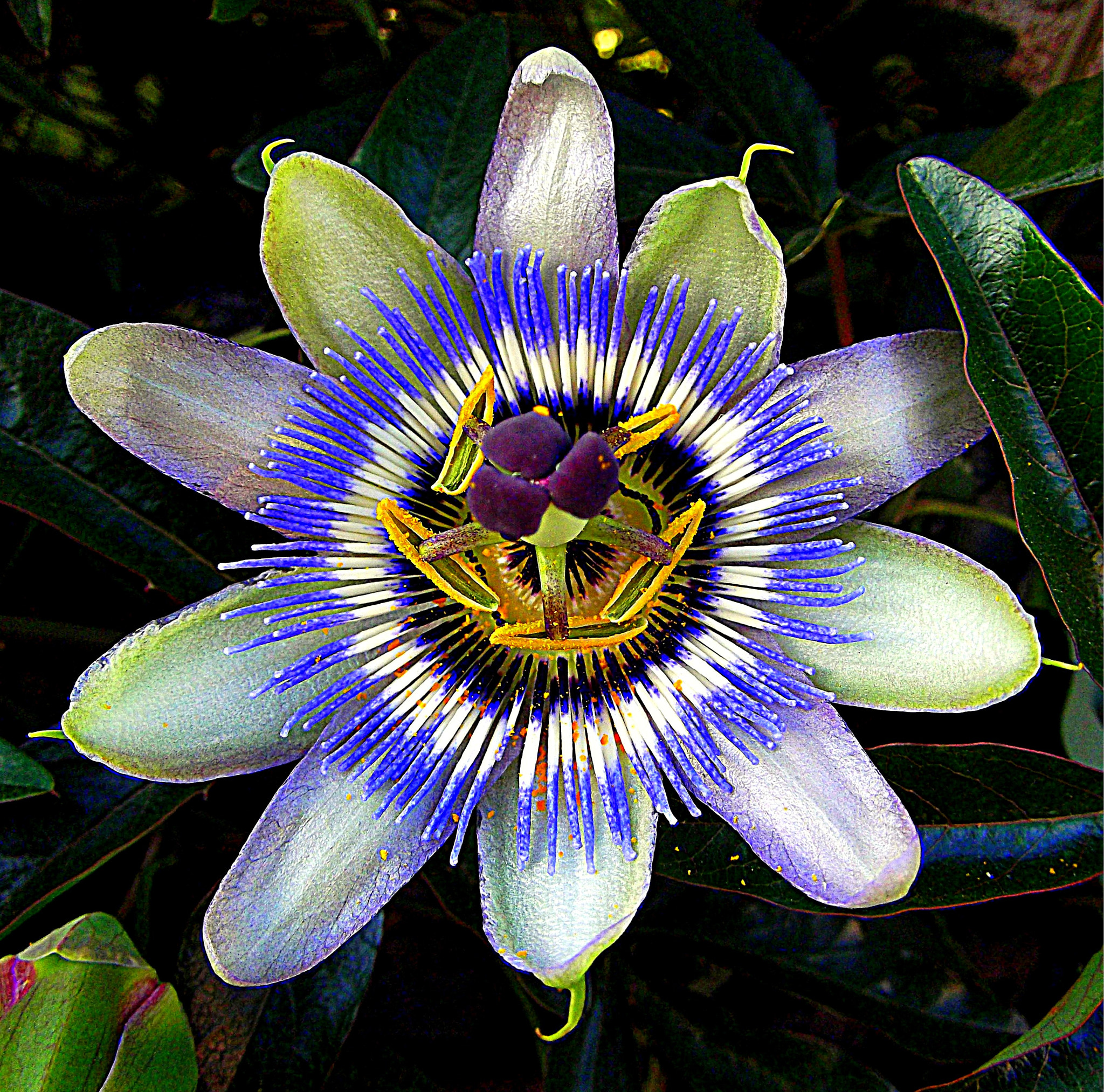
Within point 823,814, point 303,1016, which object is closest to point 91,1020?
point 303,1016

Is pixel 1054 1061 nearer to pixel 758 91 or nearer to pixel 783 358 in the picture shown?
pixel 783 358

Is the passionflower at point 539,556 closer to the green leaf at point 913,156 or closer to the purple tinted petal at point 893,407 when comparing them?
the purple tinted petal at point 893,407

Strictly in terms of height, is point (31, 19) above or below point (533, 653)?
above

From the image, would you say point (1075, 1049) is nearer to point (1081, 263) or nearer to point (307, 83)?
point (1081, 263)

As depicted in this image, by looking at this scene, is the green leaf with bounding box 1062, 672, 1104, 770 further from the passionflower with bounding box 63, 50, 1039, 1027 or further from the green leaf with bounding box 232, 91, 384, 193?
the green leaf with bounding box 232, 91, 384, 193

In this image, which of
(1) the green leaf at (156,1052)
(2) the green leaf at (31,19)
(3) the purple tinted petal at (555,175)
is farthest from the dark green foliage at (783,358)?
(3) the purple tinted petal at (555,175)

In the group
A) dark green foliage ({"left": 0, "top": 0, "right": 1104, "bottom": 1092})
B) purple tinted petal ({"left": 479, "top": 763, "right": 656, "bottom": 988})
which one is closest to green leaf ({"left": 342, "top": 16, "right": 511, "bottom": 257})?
dark green foliage ({"left": 0, "top": 0, "right": 1104, "bottom": 1092})
